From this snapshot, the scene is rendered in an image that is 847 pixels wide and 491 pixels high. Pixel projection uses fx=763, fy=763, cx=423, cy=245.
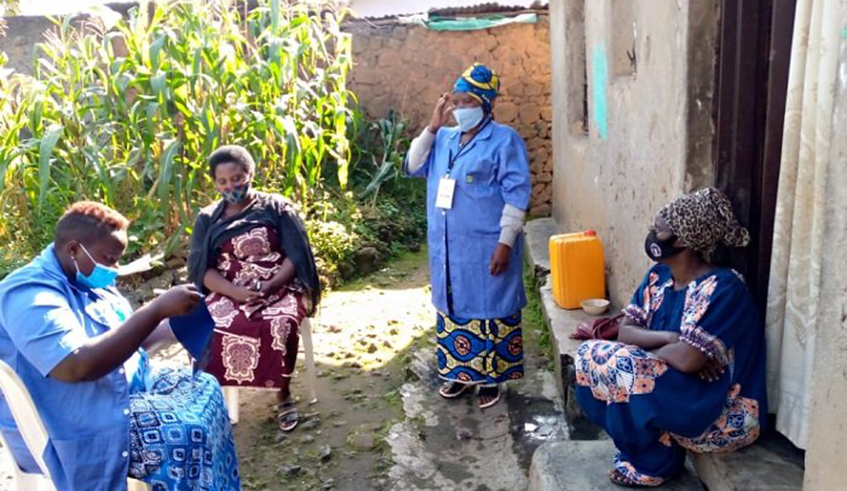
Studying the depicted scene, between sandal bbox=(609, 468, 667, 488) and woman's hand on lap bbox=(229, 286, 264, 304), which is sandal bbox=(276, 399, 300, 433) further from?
sandal bbox=(609, 468, 667, 488)

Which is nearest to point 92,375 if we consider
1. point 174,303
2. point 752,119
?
point 174,303

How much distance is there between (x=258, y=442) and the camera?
380cm

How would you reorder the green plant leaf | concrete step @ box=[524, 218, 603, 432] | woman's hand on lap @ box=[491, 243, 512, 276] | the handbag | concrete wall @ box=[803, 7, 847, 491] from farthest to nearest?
1. the green plant leaf
2. woman's hand on lap @ box=[491, 243, 512, 276]
3. concrete step @ box=[524, 218, 603, 432]
4. the handbag
5. concrete wall @ box=[803, 7, 847, 491]

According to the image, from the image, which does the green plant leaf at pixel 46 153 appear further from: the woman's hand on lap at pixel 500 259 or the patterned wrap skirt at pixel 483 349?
the woman's hand on lap at pixel 500 259

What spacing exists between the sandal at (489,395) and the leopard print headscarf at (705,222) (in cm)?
187

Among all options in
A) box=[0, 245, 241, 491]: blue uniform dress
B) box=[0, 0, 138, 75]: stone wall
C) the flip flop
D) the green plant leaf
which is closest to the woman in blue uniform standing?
the flip flop

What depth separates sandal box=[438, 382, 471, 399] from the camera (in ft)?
13.5

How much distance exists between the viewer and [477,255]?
3801 millimetres

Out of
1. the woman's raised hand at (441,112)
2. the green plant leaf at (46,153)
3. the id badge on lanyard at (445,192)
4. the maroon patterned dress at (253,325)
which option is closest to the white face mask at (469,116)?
the woman's raised hand at (441,112)

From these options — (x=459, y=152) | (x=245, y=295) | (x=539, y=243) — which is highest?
(x=459, y=152)

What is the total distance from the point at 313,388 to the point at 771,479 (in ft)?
8.54

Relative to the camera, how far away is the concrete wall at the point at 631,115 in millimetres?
2662

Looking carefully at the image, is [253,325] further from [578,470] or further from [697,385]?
[697,385]

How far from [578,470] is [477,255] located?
144 cm
